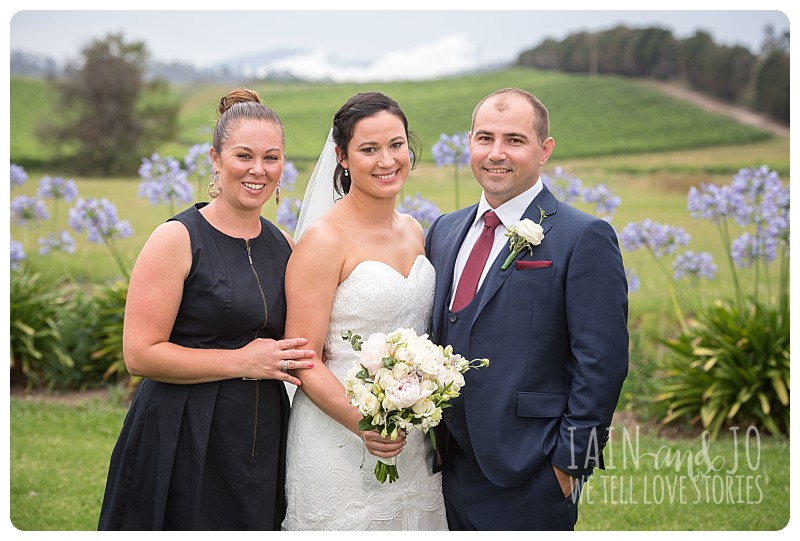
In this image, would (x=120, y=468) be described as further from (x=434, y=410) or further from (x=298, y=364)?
(x=434, y=410)

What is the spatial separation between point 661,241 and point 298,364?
5.53 metres

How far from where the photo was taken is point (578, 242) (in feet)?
11.0

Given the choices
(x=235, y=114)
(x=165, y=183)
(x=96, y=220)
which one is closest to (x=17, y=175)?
(x=96, y=220)

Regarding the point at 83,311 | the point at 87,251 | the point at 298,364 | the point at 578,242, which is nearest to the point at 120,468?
the point at 298,364

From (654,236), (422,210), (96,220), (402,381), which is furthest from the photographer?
(96,220)

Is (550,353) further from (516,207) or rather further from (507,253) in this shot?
(516,207)

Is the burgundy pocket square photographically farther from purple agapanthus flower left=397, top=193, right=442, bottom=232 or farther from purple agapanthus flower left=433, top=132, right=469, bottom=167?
purple agapanthus flower left=397, top=193, right=442, bottom=232

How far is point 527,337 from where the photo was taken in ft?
11.1

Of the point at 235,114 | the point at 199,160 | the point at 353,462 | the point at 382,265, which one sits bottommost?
the point at 353,462

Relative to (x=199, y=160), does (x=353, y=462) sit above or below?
below

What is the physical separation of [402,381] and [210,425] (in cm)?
95

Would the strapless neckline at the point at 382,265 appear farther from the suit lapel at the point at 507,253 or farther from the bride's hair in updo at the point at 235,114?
the bride's hair in updo at the point at 235,114

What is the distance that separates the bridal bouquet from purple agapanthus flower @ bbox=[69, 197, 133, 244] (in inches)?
237

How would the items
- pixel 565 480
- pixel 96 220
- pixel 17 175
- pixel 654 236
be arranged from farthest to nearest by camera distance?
pixel 17 175
pixel 96 220
pixel 654 236
pixel 565 480
